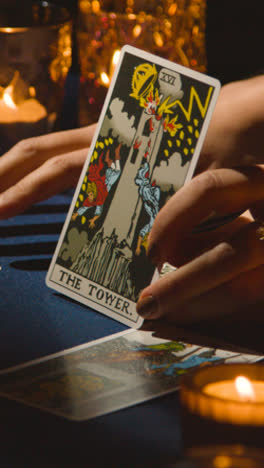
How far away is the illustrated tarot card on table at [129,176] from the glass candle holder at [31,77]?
14.8 inches

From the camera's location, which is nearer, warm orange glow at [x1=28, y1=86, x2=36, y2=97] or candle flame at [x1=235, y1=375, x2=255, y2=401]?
candle flame at [x1=235, y1=375, x2=255, y2=401]

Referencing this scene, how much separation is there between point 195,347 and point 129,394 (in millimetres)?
122

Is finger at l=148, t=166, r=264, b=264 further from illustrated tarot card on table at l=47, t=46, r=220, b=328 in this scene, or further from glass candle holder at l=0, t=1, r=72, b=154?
glass candle holder at l=0, t=1, r=72, b=154

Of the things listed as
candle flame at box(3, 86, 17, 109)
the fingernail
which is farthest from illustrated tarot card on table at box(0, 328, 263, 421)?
candle flame at box(3, 86, 17, 109)

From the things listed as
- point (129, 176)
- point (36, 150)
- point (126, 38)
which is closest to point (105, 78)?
point (126, 38)

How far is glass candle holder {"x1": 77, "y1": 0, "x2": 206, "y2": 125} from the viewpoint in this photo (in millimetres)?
1356

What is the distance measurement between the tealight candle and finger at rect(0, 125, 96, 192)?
1.96 ft

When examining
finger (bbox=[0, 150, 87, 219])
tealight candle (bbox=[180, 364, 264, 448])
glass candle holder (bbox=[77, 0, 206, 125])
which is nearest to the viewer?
tealight candle (bbox=[180, 364, 264, 448])

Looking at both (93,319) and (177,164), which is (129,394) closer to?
(93,319)

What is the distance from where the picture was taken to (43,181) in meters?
0.98

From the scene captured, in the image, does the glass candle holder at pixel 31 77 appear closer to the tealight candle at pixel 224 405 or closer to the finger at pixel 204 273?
the finger at pixel 204 273

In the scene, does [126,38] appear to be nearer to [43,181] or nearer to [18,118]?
[18,118]

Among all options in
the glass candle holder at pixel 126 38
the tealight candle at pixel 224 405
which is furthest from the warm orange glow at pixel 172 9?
the tealight candle at pixel 224 405

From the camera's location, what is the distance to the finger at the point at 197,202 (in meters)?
0.74
